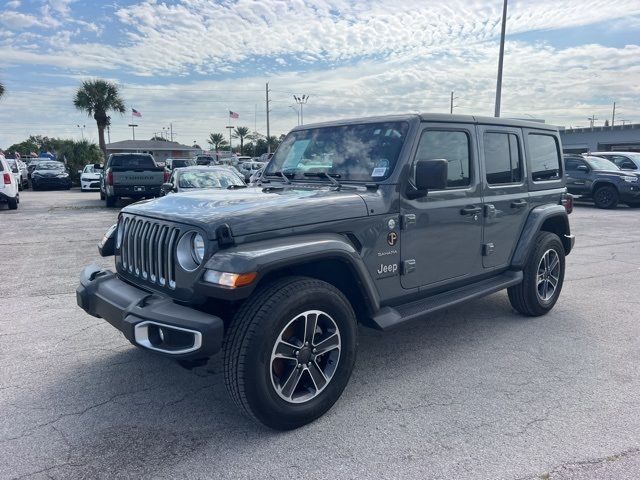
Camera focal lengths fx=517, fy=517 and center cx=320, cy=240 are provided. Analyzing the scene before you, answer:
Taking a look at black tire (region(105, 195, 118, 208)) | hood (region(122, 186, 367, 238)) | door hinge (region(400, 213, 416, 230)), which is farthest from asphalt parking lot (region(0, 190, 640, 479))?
black tire (region(105, 195, 118, 208))

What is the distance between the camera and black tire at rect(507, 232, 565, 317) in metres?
5.09

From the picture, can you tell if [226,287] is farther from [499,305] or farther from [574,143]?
[574,143]

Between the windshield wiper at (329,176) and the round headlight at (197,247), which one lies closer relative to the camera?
the round headlight at (197,247)

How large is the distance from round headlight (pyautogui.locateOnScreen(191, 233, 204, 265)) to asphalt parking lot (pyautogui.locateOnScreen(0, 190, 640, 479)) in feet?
3.48

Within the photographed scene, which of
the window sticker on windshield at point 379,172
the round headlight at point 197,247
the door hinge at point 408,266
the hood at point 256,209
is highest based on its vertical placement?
the window sticker on windshield at point 379,172

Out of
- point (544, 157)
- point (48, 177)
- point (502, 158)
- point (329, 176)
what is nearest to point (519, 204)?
point (502, 158)

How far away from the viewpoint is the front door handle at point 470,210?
4270 millimetres

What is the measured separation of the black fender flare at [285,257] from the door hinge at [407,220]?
0.52 metres

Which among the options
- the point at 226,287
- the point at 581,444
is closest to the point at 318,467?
the point at 226,287

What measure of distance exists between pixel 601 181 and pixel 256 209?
1629cm

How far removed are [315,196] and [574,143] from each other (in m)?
48.1

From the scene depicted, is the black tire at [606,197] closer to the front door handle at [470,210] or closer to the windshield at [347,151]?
the front door handle at [470,210]

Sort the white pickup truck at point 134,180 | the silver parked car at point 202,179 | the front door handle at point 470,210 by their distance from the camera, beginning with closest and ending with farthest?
1. the front door handle at point 470,210
2. the silver parked car at point 202,179
3. the white pickup truck at point 134,180

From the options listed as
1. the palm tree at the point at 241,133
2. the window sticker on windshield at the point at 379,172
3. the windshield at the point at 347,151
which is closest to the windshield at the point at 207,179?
the windshield at the point at 347,151
